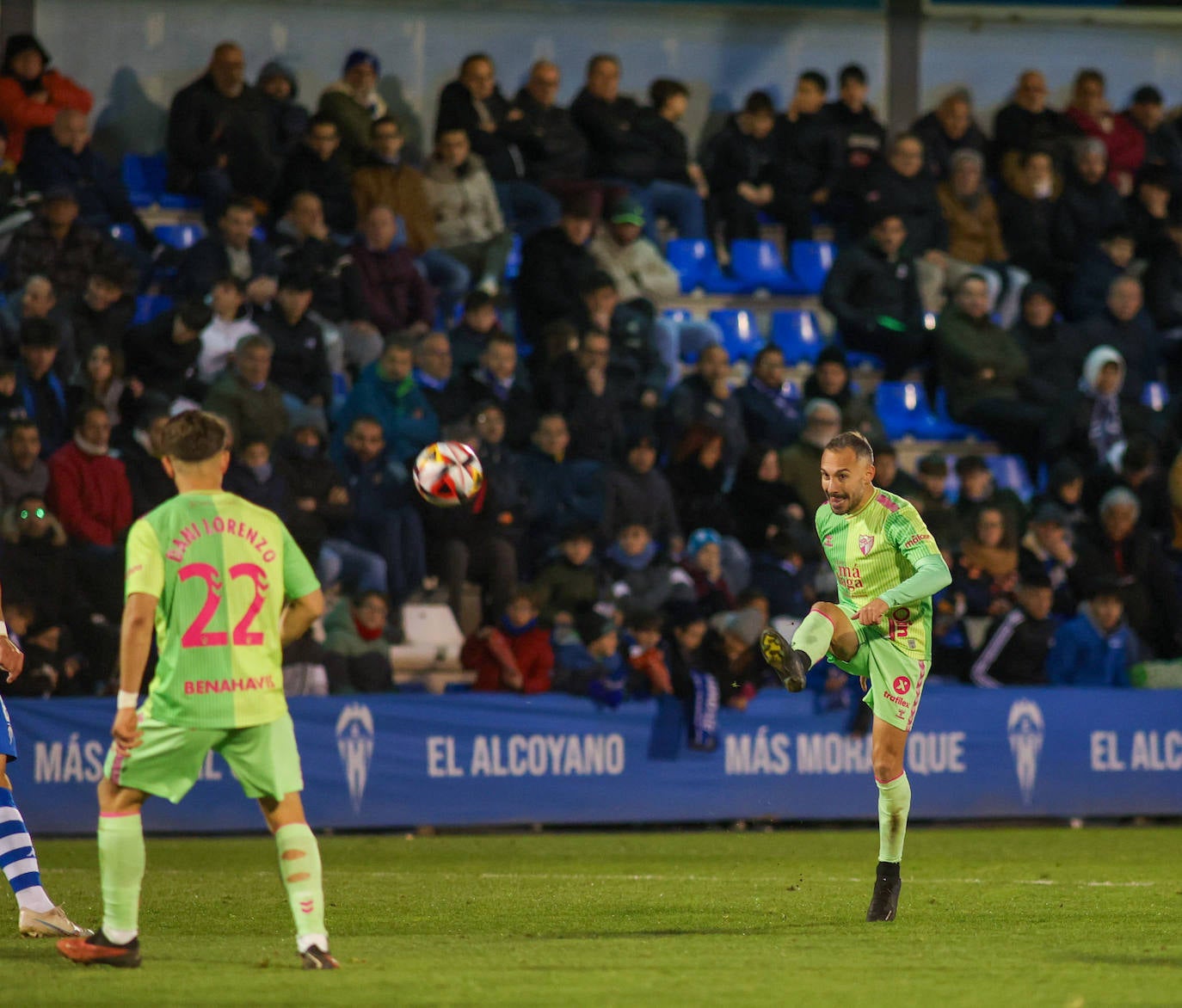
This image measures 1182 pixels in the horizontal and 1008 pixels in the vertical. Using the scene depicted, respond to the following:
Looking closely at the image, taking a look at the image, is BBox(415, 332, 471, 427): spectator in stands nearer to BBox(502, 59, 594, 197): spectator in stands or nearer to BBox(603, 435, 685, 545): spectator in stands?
BBox(603, 435, 685, 545): spectator in stands

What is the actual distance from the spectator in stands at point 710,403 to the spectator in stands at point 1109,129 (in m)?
6.43

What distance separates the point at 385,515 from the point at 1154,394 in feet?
29.6

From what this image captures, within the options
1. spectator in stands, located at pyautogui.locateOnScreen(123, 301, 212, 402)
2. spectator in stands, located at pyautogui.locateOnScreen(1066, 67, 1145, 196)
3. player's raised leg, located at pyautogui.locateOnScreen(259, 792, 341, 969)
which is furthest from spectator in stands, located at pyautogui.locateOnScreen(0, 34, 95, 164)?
player's raised leg, located at pyautogui.locateOnScreen(259, 792, 341, 969)

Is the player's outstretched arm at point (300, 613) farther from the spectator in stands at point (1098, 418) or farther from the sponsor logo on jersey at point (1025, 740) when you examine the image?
the spectator in stands at point (1098, 418)

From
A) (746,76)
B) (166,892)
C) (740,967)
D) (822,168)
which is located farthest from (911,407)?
(740,967)

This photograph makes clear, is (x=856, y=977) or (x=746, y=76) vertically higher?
(x=746, y=76)

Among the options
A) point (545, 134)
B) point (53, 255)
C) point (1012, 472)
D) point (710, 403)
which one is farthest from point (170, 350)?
point (1012, 472)

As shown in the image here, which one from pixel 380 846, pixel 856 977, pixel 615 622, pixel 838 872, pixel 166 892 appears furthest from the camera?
pixel 615 622

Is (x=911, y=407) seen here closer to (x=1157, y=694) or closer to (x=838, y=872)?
(x=1157, y=694)

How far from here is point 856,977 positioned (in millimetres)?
7145

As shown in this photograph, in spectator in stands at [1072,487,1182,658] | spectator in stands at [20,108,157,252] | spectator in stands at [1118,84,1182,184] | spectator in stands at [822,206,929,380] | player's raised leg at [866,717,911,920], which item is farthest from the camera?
spectator in stands at [1118,84,1182,184]

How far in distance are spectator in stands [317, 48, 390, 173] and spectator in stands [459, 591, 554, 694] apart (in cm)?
569

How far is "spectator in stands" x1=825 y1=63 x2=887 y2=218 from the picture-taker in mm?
21609

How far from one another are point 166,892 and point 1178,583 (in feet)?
35.5
